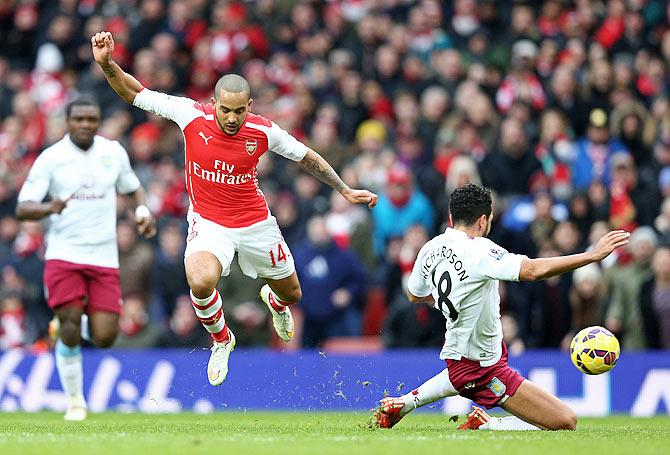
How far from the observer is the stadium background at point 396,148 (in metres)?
17.7

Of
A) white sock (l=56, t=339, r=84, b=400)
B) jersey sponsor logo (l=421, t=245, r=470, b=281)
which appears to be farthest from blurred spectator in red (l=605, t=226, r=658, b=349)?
white sock (l=56, t=339, r=84, b=400)

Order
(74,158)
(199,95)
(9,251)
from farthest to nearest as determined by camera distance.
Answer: (199,95) < (9,251) < (74,158)

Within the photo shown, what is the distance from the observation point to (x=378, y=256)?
1938 centimetres

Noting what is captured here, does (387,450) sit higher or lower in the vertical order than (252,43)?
lower

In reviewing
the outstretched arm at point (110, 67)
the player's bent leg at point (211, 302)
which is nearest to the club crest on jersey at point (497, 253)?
the player's bent leg at point (211, 302)

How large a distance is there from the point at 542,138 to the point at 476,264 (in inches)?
329

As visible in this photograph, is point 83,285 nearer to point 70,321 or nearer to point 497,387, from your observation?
point 70,321

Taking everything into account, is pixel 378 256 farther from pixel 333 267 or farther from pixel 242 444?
pixel 242 444

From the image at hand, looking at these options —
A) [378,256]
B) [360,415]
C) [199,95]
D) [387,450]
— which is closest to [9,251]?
[199,95]

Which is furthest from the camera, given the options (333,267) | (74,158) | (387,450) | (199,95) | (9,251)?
(199,95)

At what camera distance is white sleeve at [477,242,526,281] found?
35.4ft

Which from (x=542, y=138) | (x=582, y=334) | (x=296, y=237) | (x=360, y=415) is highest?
(x=542, y=138)

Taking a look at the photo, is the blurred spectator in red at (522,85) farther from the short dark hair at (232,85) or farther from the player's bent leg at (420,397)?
the player's bent leg at (420,397)

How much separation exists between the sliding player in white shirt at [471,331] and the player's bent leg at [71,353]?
4023 millimetres
